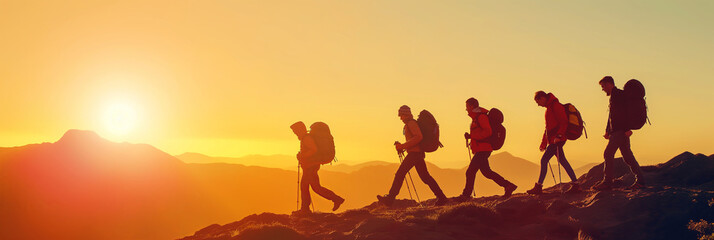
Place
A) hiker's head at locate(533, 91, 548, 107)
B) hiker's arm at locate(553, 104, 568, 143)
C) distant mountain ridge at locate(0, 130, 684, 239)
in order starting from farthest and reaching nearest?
distant mountain ridge at locate(0, 130, 684, 239) → hiker's head at locate(533, 91, 548, 107) → hiker's arm at locate(553, 104, 568, 143)

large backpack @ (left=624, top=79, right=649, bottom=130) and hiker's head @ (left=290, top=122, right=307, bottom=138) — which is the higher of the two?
hiker's head @ (left=290, top=122, right=307, bottom=138)

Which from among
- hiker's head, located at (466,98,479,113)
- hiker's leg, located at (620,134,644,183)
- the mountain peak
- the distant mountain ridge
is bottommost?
hiker's leg, located at (620,134,644,183)

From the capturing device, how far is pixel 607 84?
1198 centimetres

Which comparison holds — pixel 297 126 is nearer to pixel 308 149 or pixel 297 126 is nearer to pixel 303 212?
pixel 308 149

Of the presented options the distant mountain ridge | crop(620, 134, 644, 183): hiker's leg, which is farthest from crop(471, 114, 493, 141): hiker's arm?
the distant mountain ridge

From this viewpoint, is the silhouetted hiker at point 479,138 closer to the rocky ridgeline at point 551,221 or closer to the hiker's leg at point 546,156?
the hiker's leg at point 546,156

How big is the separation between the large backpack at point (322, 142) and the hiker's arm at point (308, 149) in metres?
0.14

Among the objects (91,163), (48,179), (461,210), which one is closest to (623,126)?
(461,210)

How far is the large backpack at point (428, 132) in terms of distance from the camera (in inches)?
536

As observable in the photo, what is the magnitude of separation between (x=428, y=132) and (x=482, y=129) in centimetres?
125

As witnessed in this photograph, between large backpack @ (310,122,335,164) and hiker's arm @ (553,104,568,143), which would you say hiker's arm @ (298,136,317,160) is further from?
hiker's arm @ (553,104,568,143)

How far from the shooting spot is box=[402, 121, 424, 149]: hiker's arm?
13.4m

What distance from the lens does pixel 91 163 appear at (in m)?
185

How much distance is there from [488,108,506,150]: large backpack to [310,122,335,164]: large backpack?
4.21 meters
